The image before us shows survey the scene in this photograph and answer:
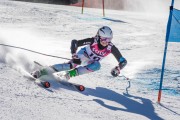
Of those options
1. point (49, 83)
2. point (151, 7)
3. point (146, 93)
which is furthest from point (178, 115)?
point (151, 7)

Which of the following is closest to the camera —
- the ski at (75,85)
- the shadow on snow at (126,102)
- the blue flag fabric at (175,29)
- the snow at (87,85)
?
the snow at (87,85)

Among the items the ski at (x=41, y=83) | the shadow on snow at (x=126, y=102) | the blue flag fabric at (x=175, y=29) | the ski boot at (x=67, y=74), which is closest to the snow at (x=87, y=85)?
the shadow on snow at (x=126, y=102)

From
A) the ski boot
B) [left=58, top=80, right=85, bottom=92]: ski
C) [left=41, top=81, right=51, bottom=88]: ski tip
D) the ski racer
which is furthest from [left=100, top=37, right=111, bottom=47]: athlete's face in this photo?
[left=41, top=81, right=51, bottom=88]: ski tip

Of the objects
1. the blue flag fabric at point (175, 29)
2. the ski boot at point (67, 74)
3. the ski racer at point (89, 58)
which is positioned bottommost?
the ski boot at point (67, 74)

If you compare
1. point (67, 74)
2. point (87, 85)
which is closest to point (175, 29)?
point (87, 85)

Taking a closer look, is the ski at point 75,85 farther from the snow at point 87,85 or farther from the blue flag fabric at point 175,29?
the blue flag fabric at point 175,29

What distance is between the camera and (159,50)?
1216 cm

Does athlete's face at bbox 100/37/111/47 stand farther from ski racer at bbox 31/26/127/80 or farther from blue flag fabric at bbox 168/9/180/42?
blue flag fabric at bbox 168/9/180/42

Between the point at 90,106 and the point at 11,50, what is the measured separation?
3.05 m

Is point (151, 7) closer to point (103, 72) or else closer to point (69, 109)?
point (103, 72)

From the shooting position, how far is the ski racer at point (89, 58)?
6.29 m

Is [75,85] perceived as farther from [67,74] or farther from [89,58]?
[89,58]

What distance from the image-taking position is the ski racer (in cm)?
629

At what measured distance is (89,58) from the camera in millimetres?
6828
